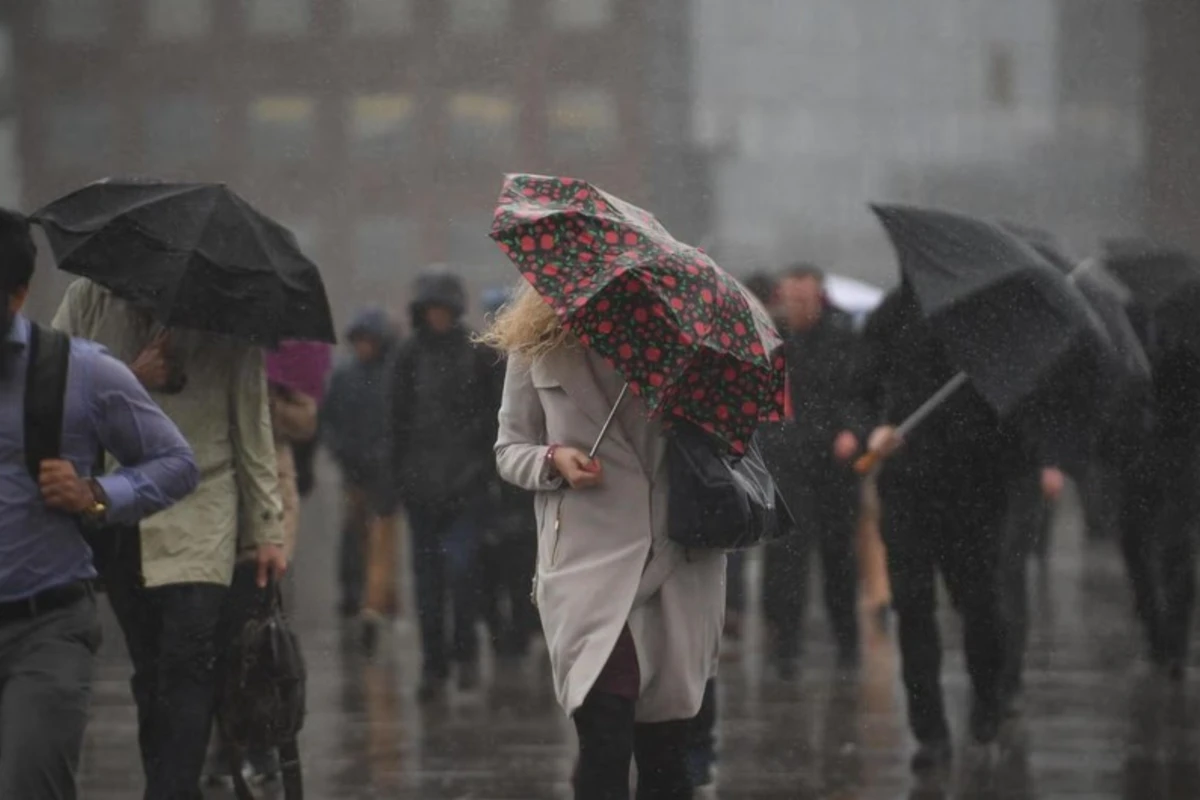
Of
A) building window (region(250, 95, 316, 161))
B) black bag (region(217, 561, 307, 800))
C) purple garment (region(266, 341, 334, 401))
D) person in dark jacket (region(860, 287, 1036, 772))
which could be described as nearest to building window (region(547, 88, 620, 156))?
building window (region(250, 95, 316, 161))

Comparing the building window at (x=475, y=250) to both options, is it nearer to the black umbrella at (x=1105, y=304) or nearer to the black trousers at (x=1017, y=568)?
the black umbrella at (x=1105, y=304)

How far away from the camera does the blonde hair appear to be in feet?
18.5

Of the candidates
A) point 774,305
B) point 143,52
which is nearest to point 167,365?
point 143,52

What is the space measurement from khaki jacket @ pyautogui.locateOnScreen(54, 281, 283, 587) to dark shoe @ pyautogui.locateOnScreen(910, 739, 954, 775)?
2463 mm

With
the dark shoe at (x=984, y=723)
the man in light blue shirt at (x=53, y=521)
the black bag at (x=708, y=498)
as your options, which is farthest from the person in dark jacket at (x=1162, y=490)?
the man in light blue shirt at (x=53, y=521)

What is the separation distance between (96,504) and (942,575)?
3.86 m

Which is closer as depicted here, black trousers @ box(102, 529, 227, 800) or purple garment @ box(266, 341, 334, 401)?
black trousers @ box(102, 529, 227, 800)

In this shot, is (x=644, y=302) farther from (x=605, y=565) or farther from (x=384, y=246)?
(x=384, y=246)

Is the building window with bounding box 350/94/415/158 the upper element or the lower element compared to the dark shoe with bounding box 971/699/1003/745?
upper

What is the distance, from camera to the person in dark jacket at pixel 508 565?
9266 mm

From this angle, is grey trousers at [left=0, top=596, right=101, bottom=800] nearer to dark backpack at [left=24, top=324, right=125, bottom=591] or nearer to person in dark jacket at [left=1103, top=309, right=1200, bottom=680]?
dark backpack at [left=24, top=324, right=125, bottom=591]

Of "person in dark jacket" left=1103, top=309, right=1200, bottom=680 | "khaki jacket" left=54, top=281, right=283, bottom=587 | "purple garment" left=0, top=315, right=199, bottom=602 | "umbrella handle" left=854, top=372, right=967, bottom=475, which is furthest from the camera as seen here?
"person in dark jacket" left=1103, top=309, right=1200, bottom=680

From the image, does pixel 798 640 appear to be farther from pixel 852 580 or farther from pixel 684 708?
pixel 684 708

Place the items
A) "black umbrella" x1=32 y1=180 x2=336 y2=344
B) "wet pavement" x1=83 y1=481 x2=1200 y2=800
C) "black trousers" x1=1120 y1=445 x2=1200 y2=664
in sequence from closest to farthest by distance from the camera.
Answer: "black umbrella" x1=32 y1=180 x2=336 y2=344 → "wet pavement" x1=83 y1=481 x2=1200 y2=800 → "black trousers" x1=1120 y1=445 x2=1200 y2=664
